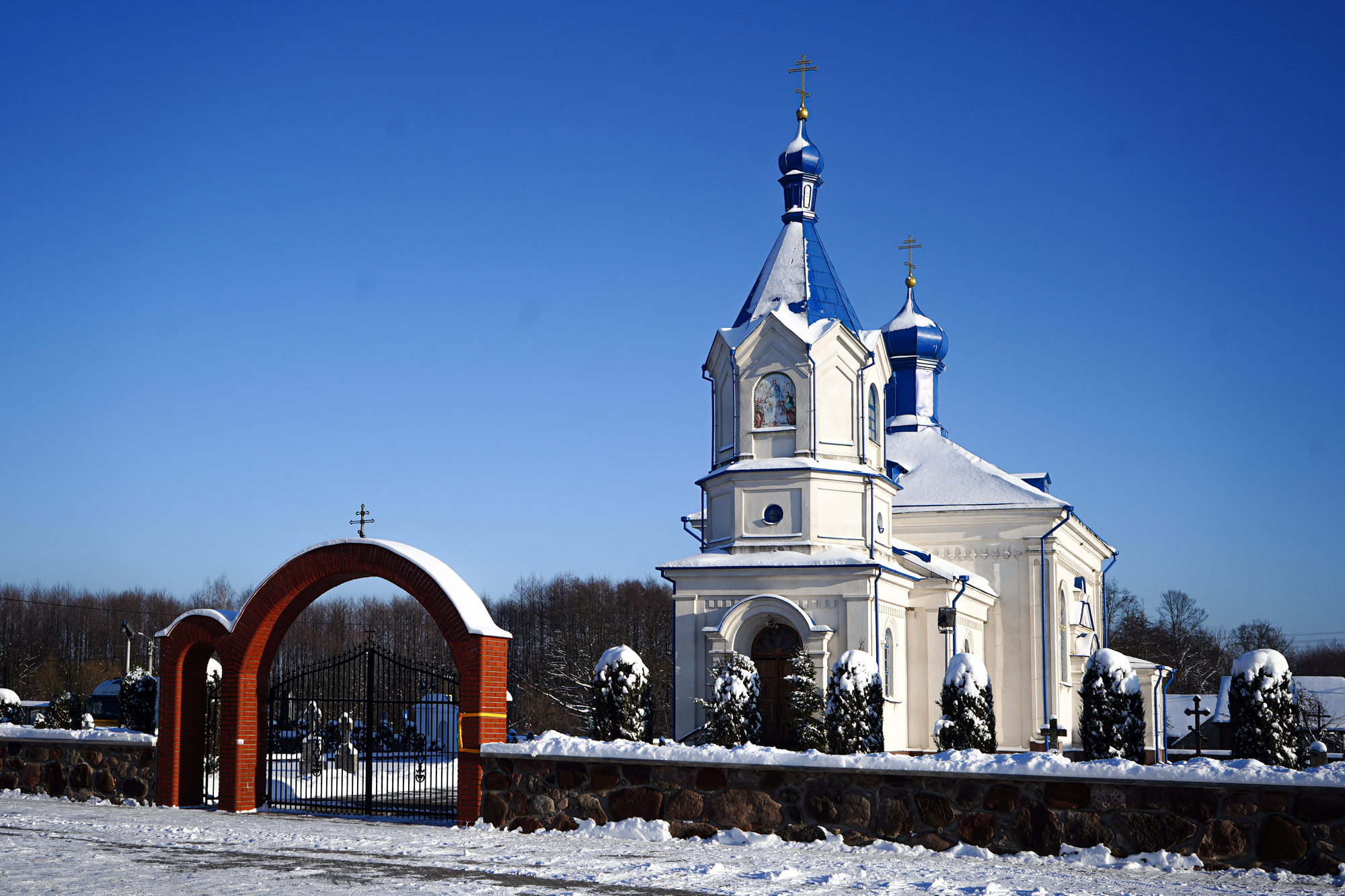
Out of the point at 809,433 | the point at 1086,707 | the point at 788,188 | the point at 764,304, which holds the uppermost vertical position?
the point at 788,188

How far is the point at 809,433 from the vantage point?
2127cm

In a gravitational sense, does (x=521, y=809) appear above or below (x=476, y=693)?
below

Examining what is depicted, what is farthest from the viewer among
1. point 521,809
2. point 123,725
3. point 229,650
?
point 123,725

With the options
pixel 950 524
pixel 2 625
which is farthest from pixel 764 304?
pixel 2 625

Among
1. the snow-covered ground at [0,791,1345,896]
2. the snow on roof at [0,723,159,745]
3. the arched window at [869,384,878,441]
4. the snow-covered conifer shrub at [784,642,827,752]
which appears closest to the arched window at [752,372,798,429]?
the arched window at [869,384,878,441]

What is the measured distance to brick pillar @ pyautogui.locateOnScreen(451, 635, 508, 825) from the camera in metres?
12.7

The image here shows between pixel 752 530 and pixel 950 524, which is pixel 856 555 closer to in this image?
pixel 752 530

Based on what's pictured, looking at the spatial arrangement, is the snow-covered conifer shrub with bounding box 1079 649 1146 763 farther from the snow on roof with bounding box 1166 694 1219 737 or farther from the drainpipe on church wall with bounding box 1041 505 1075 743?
the snow on roof with bounding box 1166 694 1219 737

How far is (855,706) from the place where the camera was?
13312 millimetres

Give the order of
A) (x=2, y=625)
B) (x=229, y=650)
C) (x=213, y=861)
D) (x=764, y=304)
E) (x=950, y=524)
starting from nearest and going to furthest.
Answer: (x=213, y=861)
(x=229, y=650)
(x=764, y=304)
(x=950, y=524)
(x=2, y=625)

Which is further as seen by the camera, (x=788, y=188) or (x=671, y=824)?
(x=788, y=188)

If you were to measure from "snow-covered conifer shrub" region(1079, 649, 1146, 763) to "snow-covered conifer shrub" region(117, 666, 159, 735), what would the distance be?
11716 mm

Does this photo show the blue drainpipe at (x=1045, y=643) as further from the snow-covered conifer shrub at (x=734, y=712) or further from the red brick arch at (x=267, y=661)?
the red brick arch at (x=267, y=661)

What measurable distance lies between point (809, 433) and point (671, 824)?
10611mm
